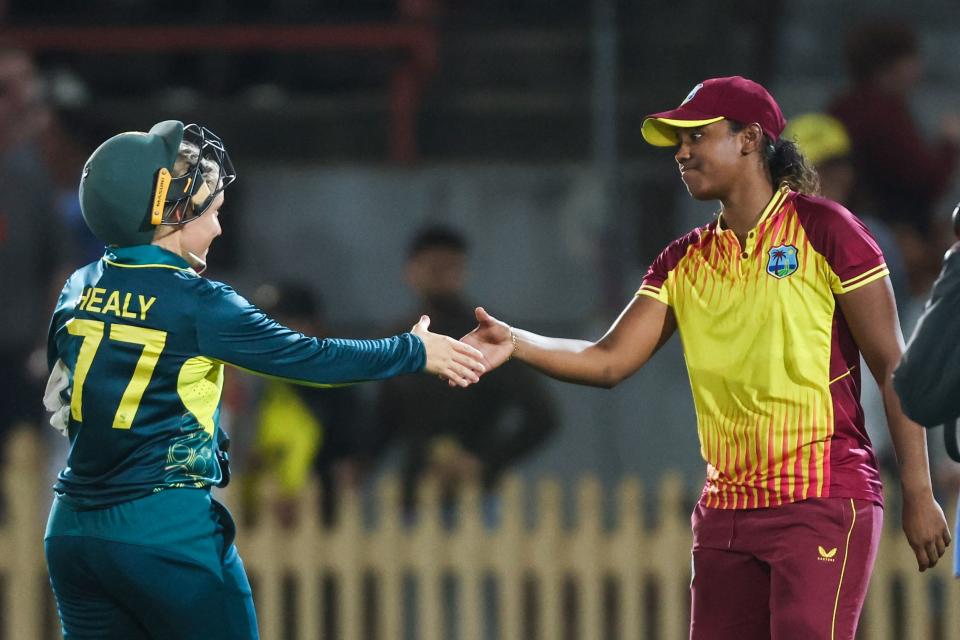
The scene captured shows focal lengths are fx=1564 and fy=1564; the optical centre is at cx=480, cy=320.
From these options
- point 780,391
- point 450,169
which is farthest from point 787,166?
point 450,169

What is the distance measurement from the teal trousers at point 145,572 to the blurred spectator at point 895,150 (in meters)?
4.31

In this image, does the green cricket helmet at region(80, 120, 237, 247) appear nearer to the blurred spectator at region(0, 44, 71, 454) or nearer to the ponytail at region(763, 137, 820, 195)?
the ponytail at region(763, 137, 820, 195)

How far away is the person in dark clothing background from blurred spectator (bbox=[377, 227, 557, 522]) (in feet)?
11.4

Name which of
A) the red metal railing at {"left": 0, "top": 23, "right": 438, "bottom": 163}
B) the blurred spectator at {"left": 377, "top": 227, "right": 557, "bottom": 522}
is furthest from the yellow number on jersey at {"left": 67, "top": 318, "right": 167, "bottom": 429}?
the red metal railing at {"left": 0, "top": 23, "right": 438, "bottom": 163}

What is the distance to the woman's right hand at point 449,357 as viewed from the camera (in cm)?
408

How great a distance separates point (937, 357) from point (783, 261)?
27.2 inches

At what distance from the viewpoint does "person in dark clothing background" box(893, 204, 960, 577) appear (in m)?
3.38

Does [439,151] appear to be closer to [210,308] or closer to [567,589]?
[567,589]

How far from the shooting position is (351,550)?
21.5ft

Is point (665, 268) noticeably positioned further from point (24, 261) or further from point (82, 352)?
point (24, 261)

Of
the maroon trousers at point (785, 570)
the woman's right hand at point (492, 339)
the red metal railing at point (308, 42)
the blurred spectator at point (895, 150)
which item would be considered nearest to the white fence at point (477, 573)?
the blurred spectator at point (895, 150)

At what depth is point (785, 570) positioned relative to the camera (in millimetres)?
3922

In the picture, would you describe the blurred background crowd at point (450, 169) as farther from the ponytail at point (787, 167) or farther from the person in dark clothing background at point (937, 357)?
the person in dark clothing background at point (937, 357)

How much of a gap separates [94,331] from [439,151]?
498 centimetres
